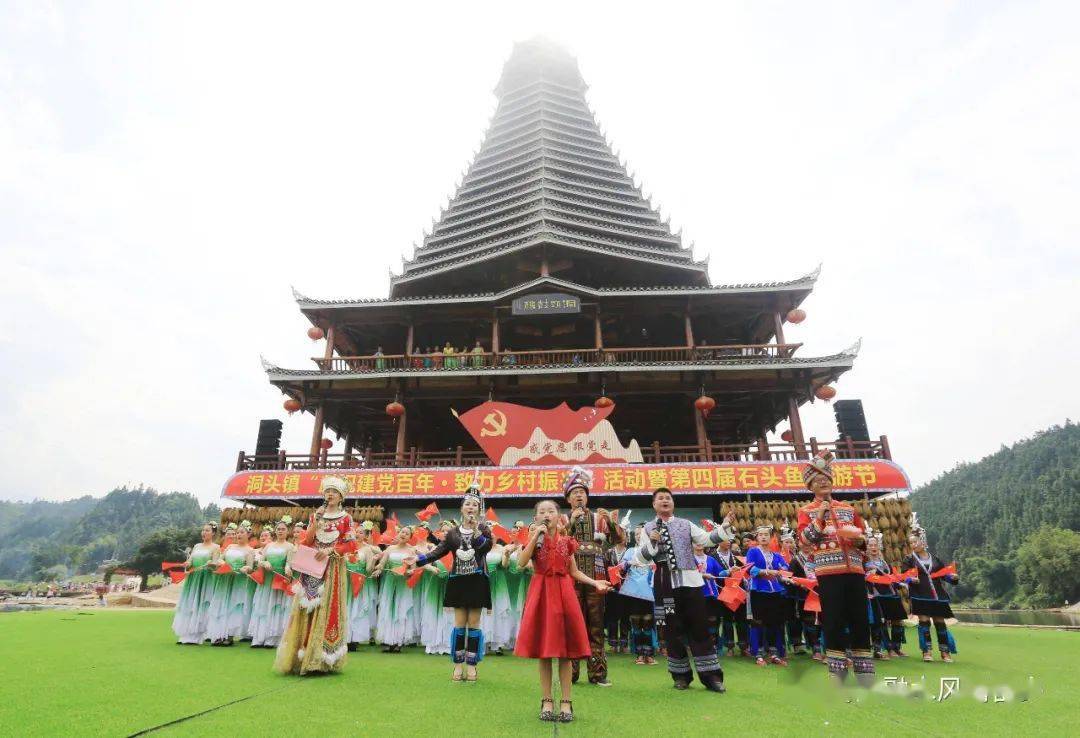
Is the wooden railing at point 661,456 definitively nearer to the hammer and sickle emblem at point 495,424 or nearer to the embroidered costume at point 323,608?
the hammer and sickle emblem at point 495,424

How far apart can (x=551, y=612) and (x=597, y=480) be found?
1148 centimetres

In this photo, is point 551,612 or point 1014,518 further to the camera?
point 1014,518

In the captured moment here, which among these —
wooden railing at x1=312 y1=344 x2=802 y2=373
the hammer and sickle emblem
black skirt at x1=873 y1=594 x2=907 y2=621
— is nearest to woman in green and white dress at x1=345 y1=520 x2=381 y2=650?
black skirt at x1=873 y1=594 x2=907 y2=621

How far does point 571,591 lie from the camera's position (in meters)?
3.84

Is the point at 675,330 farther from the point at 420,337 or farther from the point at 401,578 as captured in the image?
the point at 401,578

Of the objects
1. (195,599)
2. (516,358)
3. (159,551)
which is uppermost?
(516,358)

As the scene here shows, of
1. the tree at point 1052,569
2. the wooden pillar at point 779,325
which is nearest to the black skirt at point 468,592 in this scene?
the wooden pillar at point 779,325

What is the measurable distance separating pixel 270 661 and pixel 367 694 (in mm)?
2587

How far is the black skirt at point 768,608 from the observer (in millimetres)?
6863

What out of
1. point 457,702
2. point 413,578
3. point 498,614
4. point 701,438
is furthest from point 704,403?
point 457,702

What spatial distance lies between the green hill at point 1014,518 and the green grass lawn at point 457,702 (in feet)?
168

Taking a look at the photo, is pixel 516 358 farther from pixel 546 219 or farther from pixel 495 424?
pixel 546 219

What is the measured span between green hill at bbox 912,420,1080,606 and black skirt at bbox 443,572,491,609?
53846 millimetres

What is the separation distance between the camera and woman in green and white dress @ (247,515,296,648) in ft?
24.3
